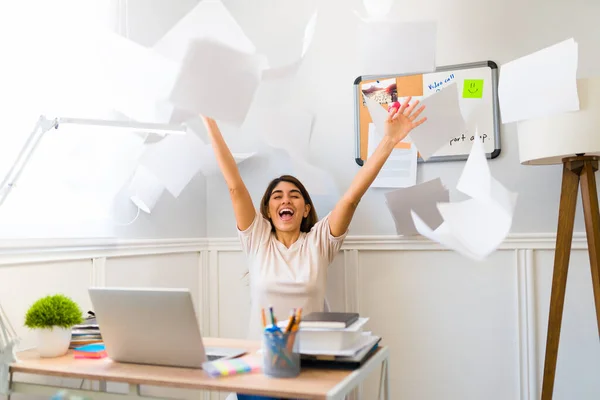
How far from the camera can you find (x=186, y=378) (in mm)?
1314

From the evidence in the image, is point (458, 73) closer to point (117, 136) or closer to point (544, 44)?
point (544, 44)

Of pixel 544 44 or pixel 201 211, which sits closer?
pixel 544 44

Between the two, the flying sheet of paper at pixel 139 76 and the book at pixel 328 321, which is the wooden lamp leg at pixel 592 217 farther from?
the flying sheet of paper at pixel 139 76

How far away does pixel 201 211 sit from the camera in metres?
2.84

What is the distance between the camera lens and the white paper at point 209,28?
142 centimetres

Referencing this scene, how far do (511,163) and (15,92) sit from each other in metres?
1.83

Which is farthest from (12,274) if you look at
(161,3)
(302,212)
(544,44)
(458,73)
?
(544,44)

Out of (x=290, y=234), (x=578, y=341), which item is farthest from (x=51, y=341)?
(x=578, y=341)

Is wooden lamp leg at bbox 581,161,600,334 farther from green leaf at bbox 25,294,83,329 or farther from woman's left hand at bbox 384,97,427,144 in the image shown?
green leaf at bbox 25,294,83,329

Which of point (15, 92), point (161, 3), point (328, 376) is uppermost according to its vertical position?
point (161, 3)

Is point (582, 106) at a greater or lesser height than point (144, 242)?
greater

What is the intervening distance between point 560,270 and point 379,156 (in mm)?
726

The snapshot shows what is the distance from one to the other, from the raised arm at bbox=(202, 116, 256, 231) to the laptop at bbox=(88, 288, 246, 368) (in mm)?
826

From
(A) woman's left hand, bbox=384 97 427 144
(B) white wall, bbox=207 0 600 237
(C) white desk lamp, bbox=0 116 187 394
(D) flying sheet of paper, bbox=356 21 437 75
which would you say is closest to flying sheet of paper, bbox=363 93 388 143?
(A) woman's left hand, bbox=384 97 427 144
